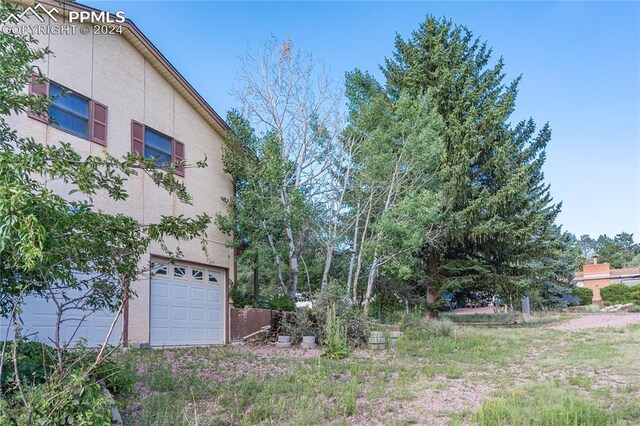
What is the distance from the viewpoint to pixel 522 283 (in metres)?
17.2

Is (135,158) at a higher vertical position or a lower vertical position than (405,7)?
lower

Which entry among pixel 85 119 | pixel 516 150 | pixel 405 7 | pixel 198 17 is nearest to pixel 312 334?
pixel 85 119

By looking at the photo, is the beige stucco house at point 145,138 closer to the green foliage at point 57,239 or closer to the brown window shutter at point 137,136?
the brown window shutter at point 137,136

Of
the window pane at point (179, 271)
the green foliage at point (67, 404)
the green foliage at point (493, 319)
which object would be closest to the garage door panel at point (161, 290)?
the window pane at point (179, 271)

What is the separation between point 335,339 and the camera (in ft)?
31.5

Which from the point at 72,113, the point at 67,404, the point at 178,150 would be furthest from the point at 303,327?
the point at 67,404

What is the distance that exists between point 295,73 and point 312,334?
25.2ft

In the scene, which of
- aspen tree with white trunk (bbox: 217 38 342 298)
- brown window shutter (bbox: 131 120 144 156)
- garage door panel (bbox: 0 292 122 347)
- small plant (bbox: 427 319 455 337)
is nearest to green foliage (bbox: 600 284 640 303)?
small plant (bbox: 427 319 455 337)

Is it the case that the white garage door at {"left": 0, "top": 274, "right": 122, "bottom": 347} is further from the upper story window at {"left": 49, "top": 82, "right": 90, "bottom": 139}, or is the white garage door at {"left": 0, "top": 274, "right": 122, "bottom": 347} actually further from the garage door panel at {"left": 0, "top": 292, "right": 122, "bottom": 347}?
the upper story window at {"left": 49, "top": 82, "right": 90, "bottom": 139}

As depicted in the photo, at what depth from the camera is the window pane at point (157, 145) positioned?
1160 centimetres

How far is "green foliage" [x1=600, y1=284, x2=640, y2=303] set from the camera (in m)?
27.7

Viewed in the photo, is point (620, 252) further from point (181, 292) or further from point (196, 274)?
point (181, 292)

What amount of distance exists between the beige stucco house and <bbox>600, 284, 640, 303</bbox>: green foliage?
25.1 meters

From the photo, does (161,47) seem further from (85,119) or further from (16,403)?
(16,403)
